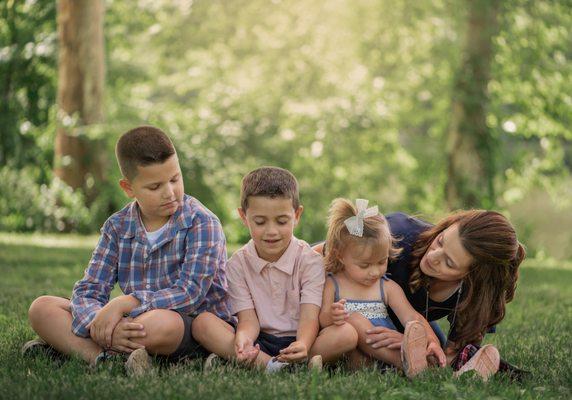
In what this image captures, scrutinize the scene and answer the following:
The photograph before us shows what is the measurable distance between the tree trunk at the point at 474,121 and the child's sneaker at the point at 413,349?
9.87m

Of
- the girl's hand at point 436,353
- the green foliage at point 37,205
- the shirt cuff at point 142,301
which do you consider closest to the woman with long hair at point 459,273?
the girl's hand at point 436,353

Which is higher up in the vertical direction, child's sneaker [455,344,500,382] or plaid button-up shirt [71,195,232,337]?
plaid button-up shirt [71,195,232,337]

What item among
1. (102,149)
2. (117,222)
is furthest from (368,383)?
(102,149)

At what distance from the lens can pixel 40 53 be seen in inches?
554

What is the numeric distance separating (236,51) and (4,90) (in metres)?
7.81

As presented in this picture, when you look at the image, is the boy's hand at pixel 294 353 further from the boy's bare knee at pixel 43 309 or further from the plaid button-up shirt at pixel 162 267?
the boy's bare knee at pixel 43 309

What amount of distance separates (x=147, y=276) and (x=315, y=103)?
13.5 m

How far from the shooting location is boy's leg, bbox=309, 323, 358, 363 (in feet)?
13.6

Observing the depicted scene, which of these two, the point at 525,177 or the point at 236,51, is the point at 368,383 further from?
the point at 236,51

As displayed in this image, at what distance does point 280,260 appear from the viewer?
433 centimetres

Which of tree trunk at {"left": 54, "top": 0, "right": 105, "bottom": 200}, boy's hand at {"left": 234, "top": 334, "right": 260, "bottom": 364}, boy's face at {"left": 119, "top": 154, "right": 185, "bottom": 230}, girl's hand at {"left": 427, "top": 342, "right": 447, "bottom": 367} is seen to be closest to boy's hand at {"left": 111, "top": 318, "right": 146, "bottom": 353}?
boy's hand at {"left": 234, "top": 334, "right": 260, "bottom": 364}

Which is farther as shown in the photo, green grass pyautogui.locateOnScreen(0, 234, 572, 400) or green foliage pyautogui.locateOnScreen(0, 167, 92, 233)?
green foliage pyautogui.locateOnScreen(0, 167, 92, 233)

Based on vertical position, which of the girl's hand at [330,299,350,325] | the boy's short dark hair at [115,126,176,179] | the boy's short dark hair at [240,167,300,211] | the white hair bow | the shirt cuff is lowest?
the girl's hand at [330,299,350,325]

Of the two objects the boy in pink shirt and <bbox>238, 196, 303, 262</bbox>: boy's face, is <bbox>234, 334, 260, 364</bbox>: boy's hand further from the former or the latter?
<bbox>238, 196, 303, 262</bbox>: boy's face
